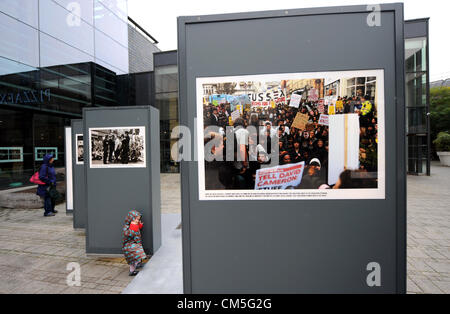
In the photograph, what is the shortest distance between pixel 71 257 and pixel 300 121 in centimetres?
471

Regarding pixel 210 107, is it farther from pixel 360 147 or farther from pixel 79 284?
pixel 79 284

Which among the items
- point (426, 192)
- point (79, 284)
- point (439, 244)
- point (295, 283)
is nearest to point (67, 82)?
point (79, 284)

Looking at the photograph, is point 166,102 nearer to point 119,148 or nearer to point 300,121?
point 119,148

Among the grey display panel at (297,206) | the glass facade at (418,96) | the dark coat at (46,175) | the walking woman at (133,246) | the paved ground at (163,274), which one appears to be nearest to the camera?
the grey display panel at (297,206)

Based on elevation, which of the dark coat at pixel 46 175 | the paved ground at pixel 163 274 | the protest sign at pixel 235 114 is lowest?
the paved ground at pixel 163 274

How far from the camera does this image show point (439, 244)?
169 inches

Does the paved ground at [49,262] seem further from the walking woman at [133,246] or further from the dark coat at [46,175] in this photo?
the dark coat at [46,175]

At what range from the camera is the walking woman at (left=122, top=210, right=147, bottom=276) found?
10.6ft

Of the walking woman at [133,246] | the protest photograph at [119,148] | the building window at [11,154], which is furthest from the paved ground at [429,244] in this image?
the building window at [11,154]

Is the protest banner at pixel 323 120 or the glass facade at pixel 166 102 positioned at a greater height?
the glass facade at pixel 166 102

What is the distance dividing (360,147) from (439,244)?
4810 mm

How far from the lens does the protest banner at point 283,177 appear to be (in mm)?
1483

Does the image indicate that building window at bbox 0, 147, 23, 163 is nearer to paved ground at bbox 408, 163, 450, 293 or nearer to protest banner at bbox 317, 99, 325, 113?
protest banner at bbox 317, 99, 325, 113

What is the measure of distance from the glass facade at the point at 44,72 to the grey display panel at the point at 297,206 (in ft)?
38.1
